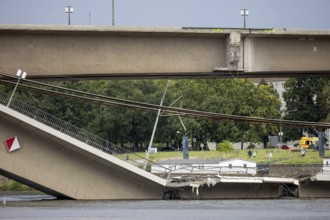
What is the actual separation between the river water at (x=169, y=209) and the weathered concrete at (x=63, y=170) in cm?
115

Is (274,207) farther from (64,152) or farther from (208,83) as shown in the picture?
(208,83)

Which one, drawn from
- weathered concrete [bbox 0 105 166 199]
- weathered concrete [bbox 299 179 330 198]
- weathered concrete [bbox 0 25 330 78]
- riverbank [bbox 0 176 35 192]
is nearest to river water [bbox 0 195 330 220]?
weathered concrete [bbox 0 105 166 199]

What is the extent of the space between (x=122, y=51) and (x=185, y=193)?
9328mm

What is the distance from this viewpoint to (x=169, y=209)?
51375 mm

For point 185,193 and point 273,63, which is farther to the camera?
point 185,193

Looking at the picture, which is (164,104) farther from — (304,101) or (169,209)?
(169,209)

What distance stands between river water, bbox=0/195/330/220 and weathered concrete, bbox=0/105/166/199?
3.78 ft

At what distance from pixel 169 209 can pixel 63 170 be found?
7.77 m

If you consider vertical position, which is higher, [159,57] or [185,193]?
[159,57]

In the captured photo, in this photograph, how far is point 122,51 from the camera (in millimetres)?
53688

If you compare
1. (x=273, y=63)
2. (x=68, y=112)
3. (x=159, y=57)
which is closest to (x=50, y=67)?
(x=159, y=57)

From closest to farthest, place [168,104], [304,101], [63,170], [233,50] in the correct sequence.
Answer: [233,50] → [63,170] → [168,104] → [304,101]

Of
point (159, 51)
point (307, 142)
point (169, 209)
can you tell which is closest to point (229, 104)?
point (307, 142)

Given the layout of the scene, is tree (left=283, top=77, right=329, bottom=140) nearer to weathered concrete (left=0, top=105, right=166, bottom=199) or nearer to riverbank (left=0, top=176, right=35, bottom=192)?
riverbank (left=0, top=176, right=35, bottom=192)
